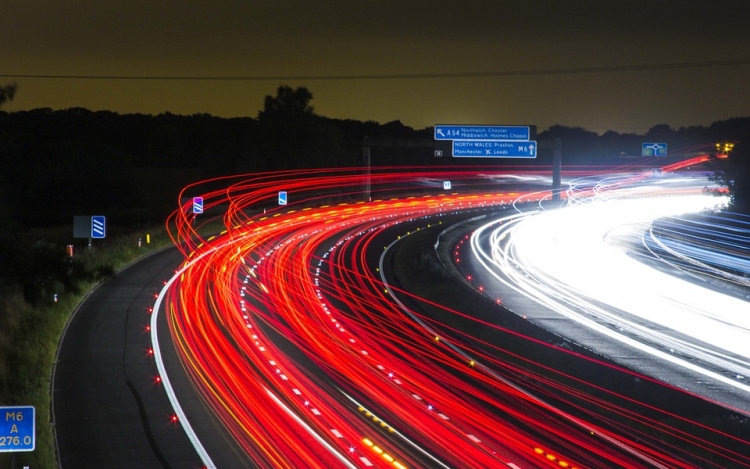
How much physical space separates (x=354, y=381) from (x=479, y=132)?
1779 inches

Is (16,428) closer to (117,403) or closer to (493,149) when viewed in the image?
(117,403)

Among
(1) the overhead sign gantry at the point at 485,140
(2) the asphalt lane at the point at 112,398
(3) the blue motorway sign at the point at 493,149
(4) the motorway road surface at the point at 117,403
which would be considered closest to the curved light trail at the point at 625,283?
(3) the blue motorway sign at the point at 493,149

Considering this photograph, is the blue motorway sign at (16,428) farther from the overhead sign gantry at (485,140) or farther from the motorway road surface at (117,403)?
the overhead sign gantry at (485,140)

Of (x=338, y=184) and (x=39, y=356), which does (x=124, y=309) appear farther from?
(x=338, y=184)

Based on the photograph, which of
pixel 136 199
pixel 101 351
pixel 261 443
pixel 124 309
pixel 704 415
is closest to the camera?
pixel 261 443

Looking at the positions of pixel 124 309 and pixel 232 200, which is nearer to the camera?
pixel 124 309

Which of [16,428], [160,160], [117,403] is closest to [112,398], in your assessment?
Result: [117,403]

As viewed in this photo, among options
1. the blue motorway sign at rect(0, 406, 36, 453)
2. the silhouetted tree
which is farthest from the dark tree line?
the blue motorway sign at rect(0, 406, 36, 453)

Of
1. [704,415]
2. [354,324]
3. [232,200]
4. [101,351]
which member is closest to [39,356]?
[101,351]

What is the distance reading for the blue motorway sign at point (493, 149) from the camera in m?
62.8

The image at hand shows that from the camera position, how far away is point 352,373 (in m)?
20.3

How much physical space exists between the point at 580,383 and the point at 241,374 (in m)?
7.09

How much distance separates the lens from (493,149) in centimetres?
6316

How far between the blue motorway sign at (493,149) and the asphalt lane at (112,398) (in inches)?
1364
